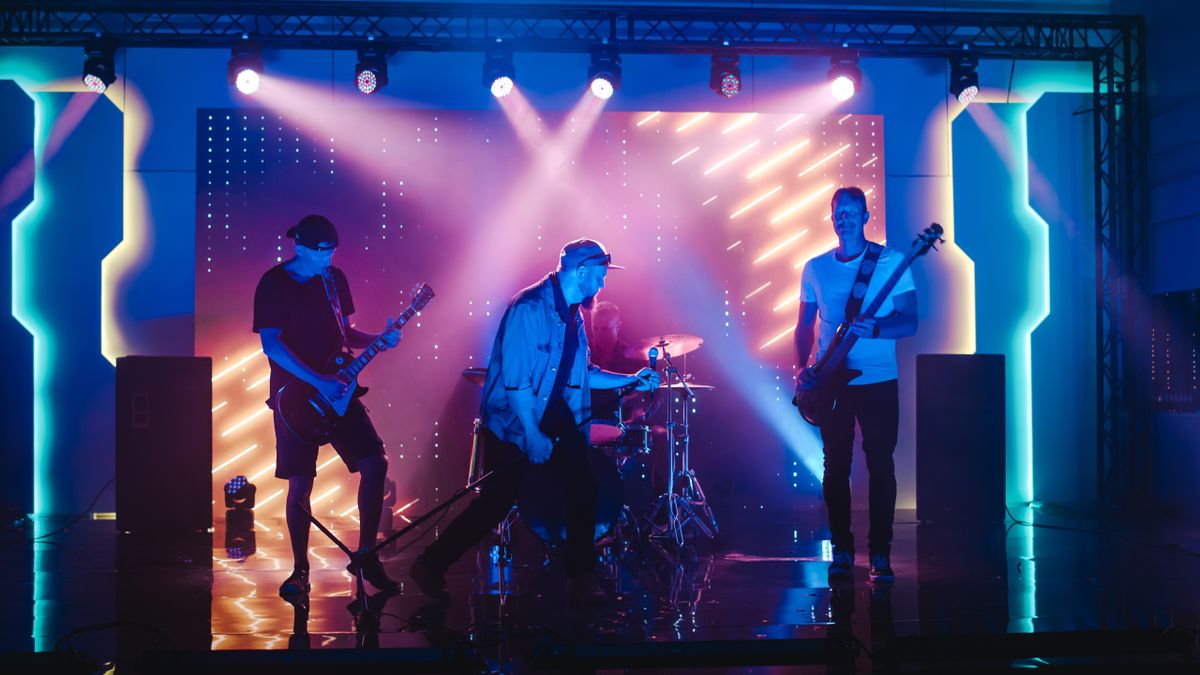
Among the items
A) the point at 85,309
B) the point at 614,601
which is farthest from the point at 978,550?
the point at 85,309

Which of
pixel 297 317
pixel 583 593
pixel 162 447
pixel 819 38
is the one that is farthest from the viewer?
pixel 819 38

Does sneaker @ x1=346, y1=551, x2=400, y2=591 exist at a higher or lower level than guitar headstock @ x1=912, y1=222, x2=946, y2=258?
lower

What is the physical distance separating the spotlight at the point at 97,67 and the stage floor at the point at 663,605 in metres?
3.42

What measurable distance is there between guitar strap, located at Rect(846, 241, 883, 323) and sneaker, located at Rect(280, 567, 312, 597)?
2951 mm

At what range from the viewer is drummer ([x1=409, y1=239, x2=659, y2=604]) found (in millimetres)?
4633

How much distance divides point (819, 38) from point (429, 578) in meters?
5.51

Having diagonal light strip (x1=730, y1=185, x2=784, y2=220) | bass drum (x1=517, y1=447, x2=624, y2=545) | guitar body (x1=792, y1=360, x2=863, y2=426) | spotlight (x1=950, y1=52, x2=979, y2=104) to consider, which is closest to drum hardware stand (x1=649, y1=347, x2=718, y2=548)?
bass drum (x1=517, y1=447, x2=624, y2=545)

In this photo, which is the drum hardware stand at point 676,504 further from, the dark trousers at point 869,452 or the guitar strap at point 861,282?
the guitar strap at point 861,282

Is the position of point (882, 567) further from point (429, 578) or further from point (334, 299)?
point (334, 299)

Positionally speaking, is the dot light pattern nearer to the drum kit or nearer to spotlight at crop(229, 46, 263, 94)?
spotlight at crop(229, 46, 263, 94)

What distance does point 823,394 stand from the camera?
5.07 meters

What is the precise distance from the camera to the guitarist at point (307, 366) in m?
4.98

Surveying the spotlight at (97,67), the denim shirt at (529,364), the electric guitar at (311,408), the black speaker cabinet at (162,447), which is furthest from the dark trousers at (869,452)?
the spotlight at (97,67)

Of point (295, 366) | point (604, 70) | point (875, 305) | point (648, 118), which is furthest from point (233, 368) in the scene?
point (875, 305)
